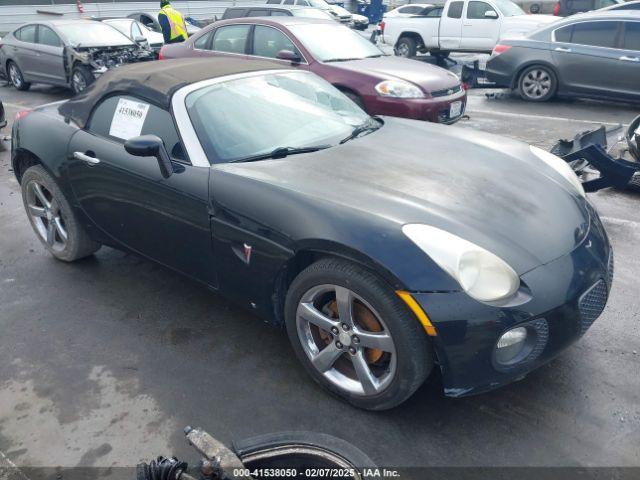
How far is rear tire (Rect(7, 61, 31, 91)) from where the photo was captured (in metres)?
11.5

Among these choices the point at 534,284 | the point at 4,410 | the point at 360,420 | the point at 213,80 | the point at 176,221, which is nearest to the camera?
the point at 534,284

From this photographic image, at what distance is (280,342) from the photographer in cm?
309

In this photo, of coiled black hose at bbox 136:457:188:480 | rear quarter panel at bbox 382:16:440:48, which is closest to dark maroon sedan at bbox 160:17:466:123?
coiled black hose at bbox 136:457:188:480

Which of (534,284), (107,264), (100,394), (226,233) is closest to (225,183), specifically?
(226,233)

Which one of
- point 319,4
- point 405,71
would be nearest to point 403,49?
point 319,4

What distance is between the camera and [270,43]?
24.1 ft

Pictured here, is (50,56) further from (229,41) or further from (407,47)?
(407,47)

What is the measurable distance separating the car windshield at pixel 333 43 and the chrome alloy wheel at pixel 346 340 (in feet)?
16.5

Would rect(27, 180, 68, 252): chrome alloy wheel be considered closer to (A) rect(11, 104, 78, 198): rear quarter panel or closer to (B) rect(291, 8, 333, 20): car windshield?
(A) rect(11, 104, 78, 198): rear quarter panel

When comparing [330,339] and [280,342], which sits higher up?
[330,339]

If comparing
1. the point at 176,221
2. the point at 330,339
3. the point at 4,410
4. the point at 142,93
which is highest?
the point at 142,93

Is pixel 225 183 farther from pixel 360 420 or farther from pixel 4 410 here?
pixel 4 410

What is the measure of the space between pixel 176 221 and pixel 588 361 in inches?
90.8

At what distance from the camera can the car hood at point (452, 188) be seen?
2.36 m
